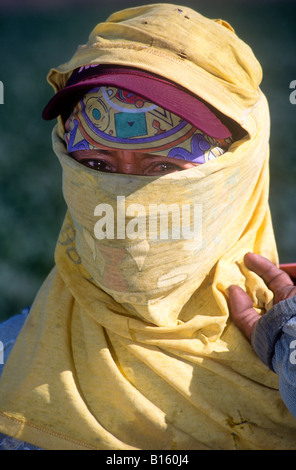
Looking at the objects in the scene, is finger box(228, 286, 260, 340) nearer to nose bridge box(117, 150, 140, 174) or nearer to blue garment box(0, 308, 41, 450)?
nose bridge box(117, 150, 140, 174)

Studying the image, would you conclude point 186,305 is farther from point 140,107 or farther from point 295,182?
point 295,182

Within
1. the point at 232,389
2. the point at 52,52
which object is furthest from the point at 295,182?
the point at 232,389

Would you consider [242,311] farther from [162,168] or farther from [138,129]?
[138,129]

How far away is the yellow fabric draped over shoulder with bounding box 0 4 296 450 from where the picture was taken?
1.47 metres

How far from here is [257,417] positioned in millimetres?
1587

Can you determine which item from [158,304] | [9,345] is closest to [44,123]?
[9,345]

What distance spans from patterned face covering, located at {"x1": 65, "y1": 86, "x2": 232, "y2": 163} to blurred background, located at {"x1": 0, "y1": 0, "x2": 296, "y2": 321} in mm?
2035

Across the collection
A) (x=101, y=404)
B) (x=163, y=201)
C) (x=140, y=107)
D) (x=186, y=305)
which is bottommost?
(x=101, y=404)

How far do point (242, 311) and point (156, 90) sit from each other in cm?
70

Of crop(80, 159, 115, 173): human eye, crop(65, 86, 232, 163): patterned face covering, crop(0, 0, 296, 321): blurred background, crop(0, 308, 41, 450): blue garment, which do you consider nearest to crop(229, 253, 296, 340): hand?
crop(65, 86, 232, 163): patterned face covering

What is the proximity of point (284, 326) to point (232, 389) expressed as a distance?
1.03ft

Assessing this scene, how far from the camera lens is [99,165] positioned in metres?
1.53

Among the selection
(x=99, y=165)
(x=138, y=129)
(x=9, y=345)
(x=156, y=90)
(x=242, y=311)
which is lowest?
(x=9, y=345)

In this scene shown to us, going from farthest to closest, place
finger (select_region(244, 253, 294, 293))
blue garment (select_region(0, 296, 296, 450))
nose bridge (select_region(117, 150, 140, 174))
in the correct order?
finger (select_region(244, 253, 294, 293)) → nose bridge (select_region(117, 150, 140, 174)) → blue garment (select_region(0, 296, 296, 450))
